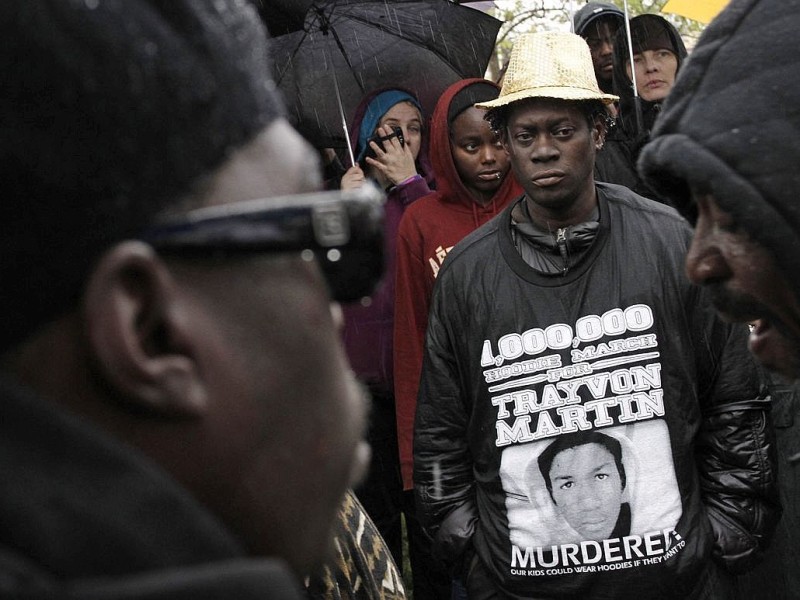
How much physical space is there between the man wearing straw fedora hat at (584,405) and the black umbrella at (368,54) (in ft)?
7.86

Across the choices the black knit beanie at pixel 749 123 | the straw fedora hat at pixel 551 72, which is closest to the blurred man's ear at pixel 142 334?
the black knit beanie at pixel 749 123

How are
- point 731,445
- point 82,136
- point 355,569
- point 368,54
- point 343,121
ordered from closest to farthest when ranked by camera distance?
point 82,136
point 355,569
point 731,445
point 343,121
point 368,54

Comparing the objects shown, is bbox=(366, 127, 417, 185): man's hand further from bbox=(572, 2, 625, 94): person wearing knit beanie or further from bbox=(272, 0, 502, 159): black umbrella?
bbox=(572, 2, 625, 94): person wearing knit beanie

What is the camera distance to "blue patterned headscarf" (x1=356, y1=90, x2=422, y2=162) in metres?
5.98

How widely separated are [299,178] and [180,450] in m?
0.32

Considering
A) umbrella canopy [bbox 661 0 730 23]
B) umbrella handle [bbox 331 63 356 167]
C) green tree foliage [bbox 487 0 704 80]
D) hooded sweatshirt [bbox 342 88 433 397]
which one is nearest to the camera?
hooded sweatshirt [bbox 342 88 433 397]

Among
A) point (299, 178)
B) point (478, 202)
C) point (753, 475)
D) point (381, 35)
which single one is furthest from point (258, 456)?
point (381, 35)

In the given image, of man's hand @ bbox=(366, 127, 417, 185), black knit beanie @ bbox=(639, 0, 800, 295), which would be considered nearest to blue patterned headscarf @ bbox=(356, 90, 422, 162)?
man's hand @ bbox=(366, 127, 417, 185)

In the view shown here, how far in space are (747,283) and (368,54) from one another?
192 inches

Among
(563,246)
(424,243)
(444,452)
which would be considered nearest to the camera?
(563,246)

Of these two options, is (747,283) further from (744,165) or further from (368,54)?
(368,54)

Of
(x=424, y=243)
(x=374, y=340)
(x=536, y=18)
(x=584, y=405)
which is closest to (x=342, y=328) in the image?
(x=584, y=405)

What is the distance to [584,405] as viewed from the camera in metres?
3.83

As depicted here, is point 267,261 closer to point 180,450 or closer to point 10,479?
point 180,450
